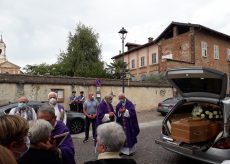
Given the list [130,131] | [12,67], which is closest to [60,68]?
[130,131]

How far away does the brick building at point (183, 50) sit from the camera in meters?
31.8

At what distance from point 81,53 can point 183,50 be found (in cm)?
1276

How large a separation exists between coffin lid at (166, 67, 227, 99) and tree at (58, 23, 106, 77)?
28.5 meters

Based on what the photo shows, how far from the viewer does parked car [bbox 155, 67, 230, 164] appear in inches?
232

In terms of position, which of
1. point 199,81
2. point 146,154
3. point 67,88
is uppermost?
point 199,81

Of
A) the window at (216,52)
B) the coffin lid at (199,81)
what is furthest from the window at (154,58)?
the coffin lid at (199,81)

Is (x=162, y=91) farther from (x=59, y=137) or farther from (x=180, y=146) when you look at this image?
(x=59, y=137)

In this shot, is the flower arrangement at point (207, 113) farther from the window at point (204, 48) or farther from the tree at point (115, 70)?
the window at point (204, 48)

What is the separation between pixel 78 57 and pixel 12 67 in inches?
2202

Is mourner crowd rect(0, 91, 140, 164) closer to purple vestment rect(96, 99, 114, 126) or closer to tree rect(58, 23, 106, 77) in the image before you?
purple vestment rect(96, 99, 114, 126)

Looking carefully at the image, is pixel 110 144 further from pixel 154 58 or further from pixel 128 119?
pixel 154 58

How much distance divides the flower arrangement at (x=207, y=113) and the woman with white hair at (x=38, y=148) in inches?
188

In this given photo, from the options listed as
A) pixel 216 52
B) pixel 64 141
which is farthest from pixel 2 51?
pixel 64 141

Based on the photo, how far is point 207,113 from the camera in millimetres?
7020
